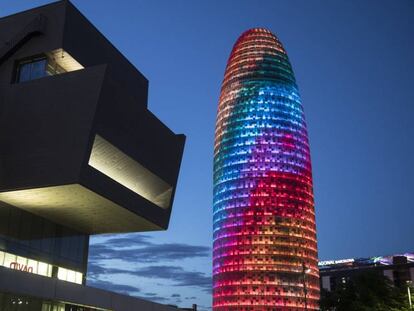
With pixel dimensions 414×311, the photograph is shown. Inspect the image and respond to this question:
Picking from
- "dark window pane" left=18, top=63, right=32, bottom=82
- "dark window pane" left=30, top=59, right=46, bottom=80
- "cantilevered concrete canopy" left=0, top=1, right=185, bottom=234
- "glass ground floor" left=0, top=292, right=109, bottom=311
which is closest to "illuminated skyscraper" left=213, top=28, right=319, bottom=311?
"cantilevered concrete canopy" left=0, top=1, right=185, bottom=234

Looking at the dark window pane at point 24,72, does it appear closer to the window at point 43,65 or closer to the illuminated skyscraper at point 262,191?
the window at point 43,65

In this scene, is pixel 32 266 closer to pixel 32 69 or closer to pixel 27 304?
pixel 27 304

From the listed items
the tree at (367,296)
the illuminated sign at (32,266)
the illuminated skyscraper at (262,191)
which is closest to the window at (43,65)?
the illuminated sign at (32,266)

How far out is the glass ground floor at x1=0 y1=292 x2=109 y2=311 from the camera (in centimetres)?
3925

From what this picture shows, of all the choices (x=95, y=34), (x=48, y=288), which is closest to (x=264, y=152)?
(x=95, y=34)

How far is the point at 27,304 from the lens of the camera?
41406 millimetres

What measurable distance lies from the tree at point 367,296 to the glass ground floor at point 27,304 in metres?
41.4

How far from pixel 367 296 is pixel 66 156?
1878 inches

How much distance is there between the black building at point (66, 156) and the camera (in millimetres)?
43406

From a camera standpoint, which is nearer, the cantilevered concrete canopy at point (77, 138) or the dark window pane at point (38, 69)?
the cantilevered concrete canopy at point (77, 138)

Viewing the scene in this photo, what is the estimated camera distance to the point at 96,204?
1909 inches

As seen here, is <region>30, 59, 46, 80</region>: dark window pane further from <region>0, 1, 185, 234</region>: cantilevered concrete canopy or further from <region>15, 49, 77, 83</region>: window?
<region>0, 1, 185, 234</region>: cantilevered concrete canopy

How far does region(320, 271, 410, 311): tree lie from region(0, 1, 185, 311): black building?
107 ft

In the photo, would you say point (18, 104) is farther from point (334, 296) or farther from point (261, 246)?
point (261, 246)
